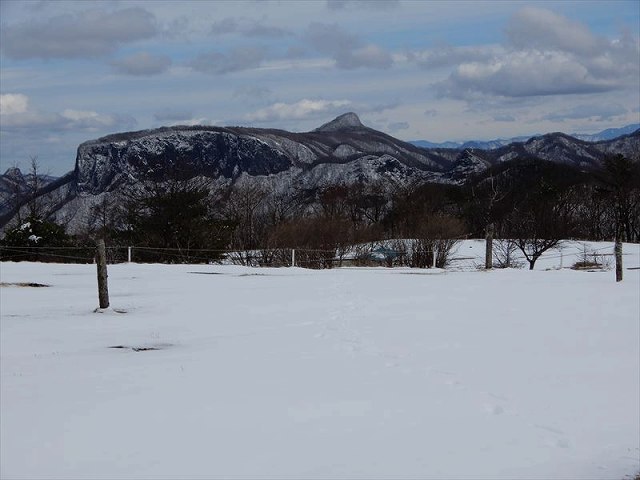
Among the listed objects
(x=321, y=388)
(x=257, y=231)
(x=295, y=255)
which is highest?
(x=257, y=231)

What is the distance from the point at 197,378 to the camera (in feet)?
28.7

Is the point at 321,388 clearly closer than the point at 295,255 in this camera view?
Yes

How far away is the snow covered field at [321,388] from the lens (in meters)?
5.97

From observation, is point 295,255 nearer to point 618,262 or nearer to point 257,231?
point 257,231

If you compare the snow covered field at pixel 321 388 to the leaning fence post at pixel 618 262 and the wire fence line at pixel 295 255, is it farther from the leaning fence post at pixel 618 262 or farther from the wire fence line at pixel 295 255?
the wire fence line at pixel 295 255

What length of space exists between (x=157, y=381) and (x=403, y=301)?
9.59m

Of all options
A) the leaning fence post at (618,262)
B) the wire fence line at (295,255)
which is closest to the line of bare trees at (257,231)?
the wire fence line at (295,255)

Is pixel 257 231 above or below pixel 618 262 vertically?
above

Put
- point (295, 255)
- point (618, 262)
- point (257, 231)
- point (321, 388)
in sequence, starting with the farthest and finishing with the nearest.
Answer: point (257, 231)
point (295, 255)
point (618, 262)
point (321, 388)

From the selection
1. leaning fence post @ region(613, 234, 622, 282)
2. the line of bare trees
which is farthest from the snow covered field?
the line of bare trees

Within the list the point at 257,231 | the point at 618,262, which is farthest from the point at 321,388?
the point at 257,231

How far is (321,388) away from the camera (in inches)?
323

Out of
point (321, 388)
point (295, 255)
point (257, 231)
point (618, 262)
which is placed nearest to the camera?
point (321, 388)

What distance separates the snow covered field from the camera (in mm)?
5969
